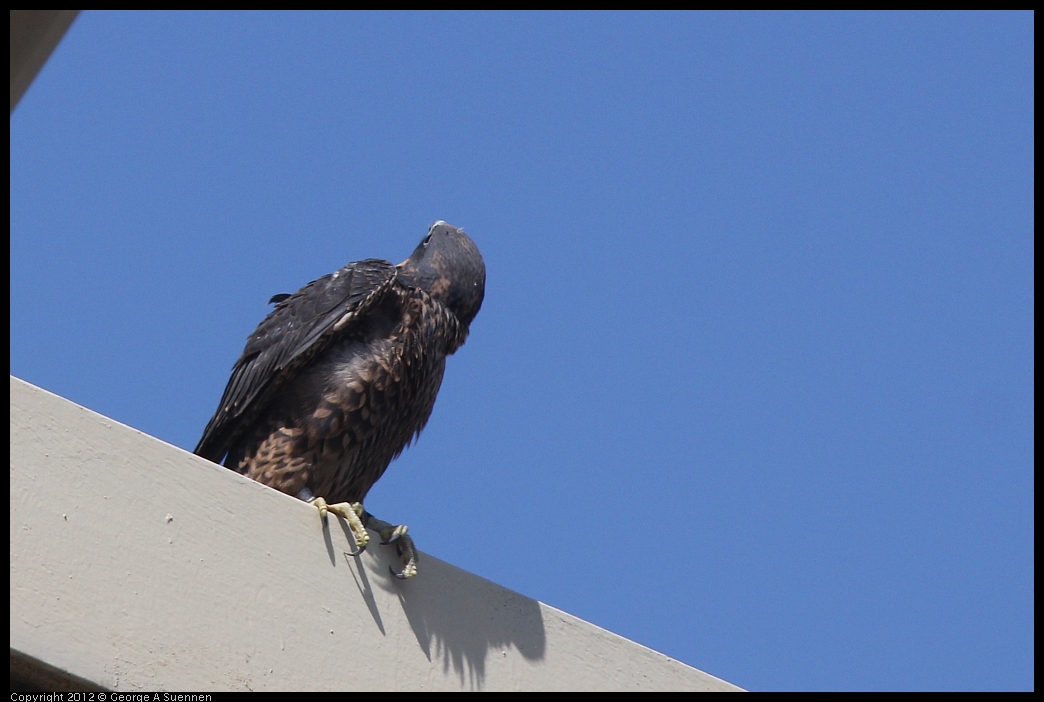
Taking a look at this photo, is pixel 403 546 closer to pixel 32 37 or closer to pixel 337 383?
pixel 337 383

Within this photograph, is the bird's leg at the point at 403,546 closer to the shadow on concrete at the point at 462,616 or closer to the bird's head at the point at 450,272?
the shadow on concrete at the point at 462,616

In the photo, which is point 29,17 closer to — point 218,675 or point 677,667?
point 218,675

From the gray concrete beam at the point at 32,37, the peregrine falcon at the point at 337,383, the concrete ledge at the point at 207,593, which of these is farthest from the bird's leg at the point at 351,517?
the gray concrete beam at the point at 32,37

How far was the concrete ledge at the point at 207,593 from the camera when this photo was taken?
3.78m

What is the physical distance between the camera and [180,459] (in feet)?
13.7

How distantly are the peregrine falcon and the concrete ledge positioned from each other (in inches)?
40.1

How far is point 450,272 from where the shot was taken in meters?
5.90

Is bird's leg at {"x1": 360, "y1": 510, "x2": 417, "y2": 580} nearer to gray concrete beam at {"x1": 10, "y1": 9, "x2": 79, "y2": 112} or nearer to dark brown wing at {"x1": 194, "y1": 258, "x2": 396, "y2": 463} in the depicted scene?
dark brown wing at {"x1": 194, "y1": 258, "x2": 396, "y2": 463}

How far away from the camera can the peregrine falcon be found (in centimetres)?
541

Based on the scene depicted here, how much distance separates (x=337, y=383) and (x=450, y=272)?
77cm

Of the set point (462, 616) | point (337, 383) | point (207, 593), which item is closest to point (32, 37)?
point (207, 593)

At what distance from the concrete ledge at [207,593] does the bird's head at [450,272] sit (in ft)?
5.23
